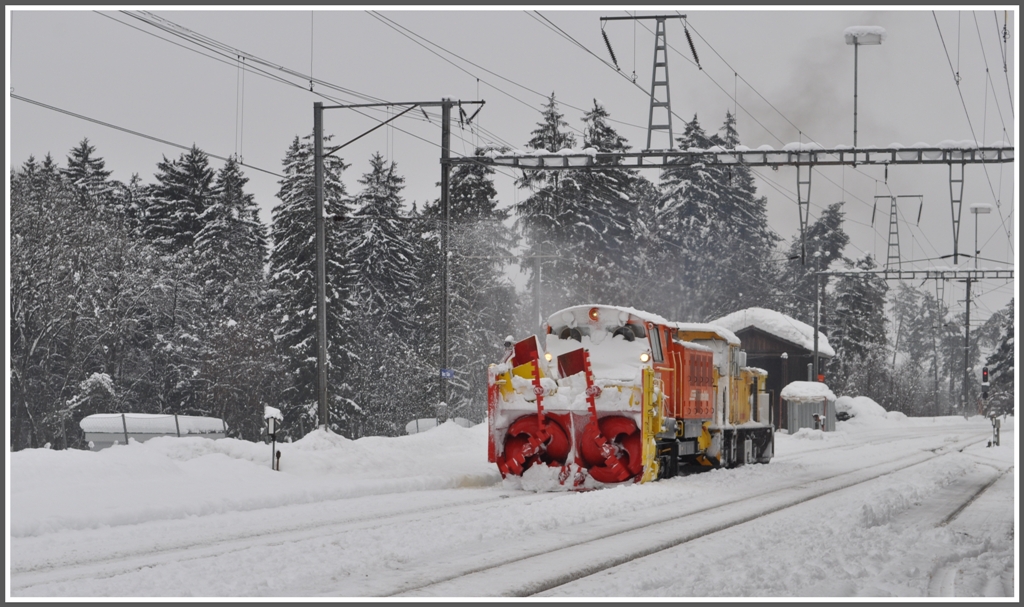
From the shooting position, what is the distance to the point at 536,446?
714 inches

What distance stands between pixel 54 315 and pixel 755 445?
86.9 feet

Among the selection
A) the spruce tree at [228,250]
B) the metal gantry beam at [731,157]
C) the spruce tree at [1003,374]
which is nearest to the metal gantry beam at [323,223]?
the metal gantry beam at [731,157]

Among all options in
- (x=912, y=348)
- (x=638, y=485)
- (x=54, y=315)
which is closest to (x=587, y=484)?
(x=638, y=485)

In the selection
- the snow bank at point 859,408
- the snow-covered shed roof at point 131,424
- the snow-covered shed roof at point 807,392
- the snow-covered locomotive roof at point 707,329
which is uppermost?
the snow-covered locomotive roof at point 707,329

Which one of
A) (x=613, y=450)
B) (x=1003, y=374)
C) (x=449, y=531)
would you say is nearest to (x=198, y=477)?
(x=449, y=531)

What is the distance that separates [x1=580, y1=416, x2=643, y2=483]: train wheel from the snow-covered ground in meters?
0.61

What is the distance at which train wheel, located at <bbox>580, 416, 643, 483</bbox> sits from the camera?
17.9 m

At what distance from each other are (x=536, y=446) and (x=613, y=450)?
1272mm

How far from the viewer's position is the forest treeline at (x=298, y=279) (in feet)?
140

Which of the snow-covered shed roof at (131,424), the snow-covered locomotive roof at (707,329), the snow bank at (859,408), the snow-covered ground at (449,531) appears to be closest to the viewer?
the snow-covered ground at (449,531)

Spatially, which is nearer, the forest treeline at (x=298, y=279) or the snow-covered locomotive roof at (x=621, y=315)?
the snow-covered locomotive roof at (x=621, y=315)

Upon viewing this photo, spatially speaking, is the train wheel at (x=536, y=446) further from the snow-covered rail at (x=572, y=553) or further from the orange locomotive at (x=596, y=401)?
the snow-covered rail at (x=572, y=553)

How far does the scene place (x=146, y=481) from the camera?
1553 cm

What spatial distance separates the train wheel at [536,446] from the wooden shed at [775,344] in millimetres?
44968
